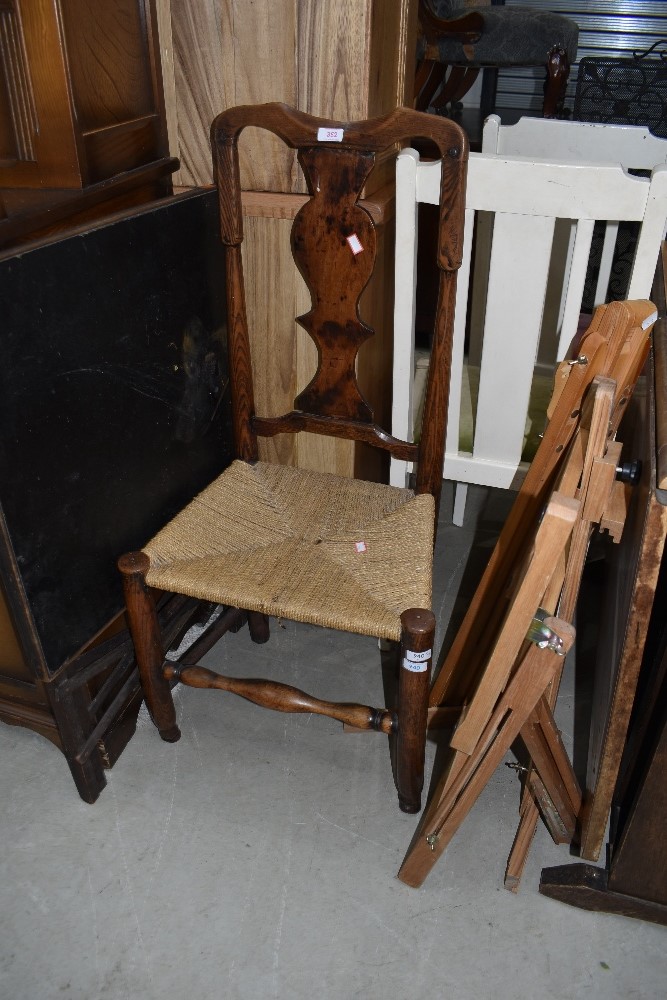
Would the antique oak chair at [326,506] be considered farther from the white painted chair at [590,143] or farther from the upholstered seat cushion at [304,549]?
the white painted chair at [590,143]

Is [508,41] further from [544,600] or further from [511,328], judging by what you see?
[544,600]

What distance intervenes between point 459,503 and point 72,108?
1.29 meters

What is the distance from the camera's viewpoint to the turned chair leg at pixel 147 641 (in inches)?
48.8

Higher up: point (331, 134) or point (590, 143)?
point (331, 134)

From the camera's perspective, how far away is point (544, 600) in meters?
0.98

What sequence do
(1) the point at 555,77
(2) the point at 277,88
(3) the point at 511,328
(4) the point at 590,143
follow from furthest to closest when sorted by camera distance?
(1) the point at 555,77 → (4) the point at 590,143 → (3) the point at 511,328 → (2) the point at 277,88

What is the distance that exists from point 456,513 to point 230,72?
1.18 metres

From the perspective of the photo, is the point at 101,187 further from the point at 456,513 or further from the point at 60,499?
the point at 456,513

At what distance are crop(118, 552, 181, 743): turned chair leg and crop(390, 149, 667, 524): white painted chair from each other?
61 cm

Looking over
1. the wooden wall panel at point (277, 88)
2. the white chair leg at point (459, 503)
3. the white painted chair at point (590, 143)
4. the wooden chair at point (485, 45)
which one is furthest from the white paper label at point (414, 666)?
the wooden chair at point (485, 45)

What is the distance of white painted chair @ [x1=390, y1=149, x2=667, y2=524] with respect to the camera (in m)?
1.30

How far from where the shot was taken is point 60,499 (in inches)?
45.4

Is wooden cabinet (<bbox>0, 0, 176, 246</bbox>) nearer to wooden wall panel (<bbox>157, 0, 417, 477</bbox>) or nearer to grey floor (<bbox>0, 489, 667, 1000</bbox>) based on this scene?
wooden wall panel (<bbox>157, 0, 417, 477</bbox>)

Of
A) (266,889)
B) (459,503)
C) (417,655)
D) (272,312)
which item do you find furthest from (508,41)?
(266,889)
